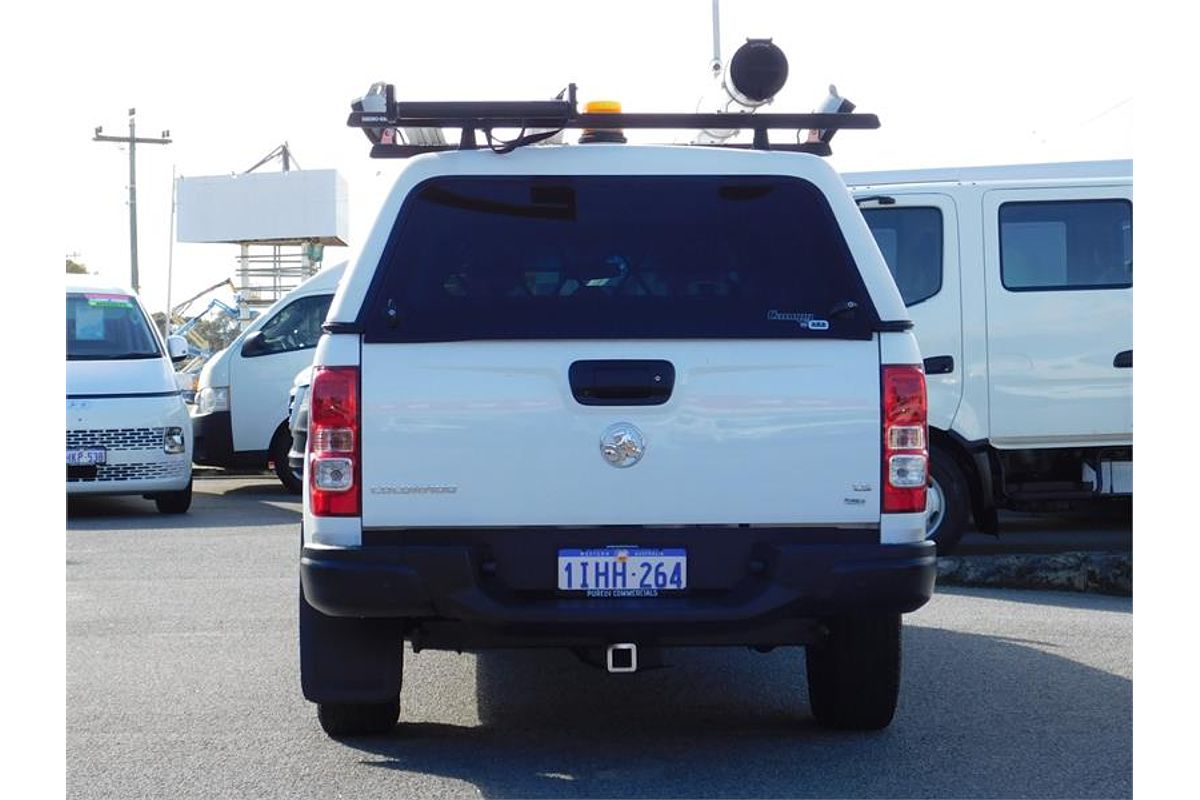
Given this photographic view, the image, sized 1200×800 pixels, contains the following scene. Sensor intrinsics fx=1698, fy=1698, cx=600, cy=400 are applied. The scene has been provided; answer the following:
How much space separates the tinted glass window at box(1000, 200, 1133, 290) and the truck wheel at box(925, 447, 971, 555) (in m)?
1.20

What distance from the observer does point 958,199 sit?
10.4 metres

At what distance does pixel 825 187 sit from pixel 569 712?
2290 mm

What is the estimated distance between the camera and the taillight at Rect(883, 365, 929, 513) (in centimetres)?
→ 522

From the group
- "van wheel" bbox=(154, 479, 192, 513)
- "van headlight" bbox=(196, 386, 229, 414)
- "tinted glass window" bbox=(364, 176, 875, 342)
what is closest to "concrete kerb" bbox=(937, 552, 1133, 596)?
"tinted glass window" bbox=(364, 176, 875, 342)

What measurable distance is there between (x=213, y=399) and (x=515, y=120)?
37.9 ft

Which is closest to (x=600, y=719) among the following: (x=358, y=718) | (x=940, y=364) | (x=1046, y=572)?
(x=358, y=718)

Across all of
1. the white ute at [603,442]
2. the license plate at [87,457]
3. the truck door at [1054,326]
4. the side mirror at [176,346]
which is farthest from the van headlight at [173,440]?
the white ute at [603,442]

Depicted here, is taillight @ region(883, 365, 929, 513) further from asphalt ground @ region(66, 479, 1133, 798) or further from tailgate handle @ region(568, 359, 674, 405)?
asphalt ground @ region(66, 479, 1133, 798)

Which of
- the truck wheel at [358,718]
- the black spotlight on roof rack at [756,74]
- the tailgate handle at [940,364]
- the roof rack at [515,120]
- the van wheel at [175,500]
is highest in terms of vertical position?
the black spotlight on roof rack at [756,74]

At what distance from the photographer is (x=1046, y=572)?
9641 millimetres

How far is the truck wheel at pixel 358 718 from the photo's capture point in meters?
5.80

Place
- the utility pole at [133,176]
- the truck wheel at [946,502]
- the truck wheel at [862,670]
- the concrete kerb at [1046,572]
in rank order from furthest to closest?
the utility pole at [133,176], the truck wheel at [946,502], the concrete kerb at [1046,572], the truck wheel at [862,670]

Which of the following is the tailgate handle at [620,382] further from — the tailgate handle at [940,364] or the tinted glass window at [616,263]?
the tailgate handle at [940,364]
